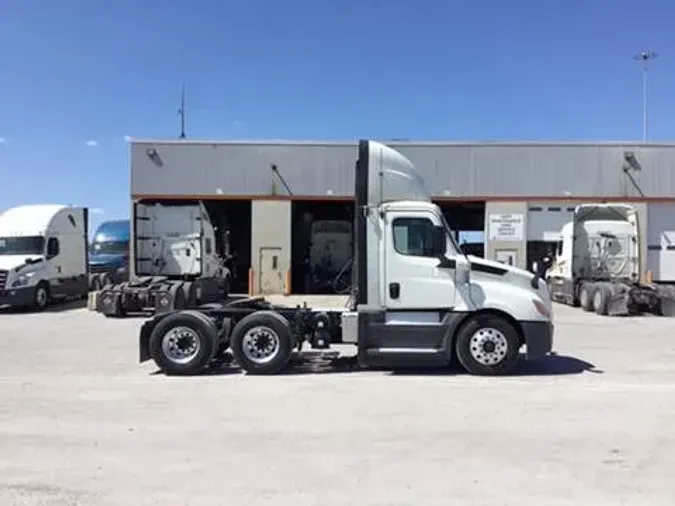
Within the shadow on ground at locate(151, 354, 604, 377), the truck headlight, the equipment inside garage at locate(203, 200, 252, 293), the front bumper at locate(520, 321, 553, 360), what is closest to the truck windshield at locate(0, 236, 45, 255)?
the truck headlight

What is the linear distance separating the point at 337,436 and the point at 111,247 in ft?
98.3

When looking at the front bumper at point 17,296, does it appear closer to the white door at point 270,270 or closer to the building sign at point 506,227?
the white door at point 270,270

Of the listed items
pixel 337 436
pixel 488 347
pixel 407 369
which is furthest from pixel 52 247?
pixel 337 436

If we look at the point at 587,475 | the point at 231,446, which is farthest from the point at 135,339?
the point at 587,475

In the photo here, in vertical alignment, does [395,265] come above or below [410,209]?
below

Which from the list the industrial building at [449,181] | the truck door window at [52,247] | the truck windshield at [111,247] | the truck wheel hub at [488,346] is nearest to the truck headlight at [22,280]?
the truck door window at [52,247]

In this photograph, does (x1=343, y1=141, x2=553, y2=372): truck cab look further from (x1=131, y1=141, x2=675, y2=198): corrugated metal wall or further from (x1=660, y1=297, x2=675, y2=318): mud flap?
(x1=131, y1=141, x2=675, y2=198): corrugated metal wall

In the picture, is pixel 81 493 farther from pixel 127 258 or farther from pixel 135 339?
pixel 127 258

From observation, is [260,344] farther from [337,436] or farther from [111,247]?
[111,247]

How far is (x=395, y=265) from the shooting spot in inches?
455

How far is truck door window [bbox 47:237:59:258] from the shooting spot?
2588 centimetres

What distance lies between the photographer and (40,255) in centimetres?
2544

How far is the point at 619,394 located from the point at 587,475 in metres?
4.18

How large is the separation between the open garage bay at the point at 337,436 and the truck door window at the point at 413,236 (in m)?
1.86
